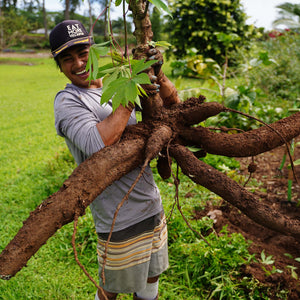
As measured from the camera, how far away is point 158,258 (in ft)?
5.72

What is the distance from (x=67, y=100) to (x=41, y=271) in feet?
5.52

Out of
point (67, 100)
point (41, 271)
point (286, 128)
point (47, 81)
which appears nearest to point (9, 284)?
point (41, 271)

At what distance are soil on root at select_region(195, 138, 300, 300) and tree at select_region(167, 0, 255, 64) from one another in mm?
4975

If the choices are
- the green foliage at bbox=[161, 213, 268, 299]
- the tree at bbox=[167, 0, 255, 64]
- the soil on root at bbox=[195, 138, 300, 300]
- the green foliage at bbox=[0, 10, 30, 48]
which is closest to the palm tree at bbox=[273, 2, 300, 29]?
the tree at bbox=[167, 0, 255, 64]

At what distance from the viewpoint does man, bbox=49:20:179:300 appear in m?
1.26

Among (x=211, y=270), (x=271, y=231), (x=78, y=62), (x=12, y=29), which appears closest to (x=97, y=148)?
(x=78, y=62)

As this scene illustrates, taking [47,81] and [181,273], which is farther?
[47,81]

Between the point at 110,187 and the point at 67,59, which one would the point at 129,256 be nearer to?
the point at 110,187

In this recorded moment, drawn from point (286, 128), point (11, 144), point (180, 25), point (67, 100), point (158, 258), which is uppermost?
point (180, 25)

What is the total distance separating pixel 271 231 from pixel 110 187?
176 centimetres

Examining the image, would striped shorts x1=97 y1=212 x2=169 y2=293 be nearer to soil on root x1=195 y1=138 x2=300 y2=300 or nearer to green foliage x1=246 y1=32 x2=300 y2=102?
soil on root x1=195 y1=138 x2=300 y2=300

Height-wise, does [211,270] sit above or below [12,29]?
below

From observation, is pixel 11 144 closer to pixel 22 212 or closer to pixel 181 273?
pixel 22 212

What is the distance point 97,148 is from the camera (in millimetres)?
1253
